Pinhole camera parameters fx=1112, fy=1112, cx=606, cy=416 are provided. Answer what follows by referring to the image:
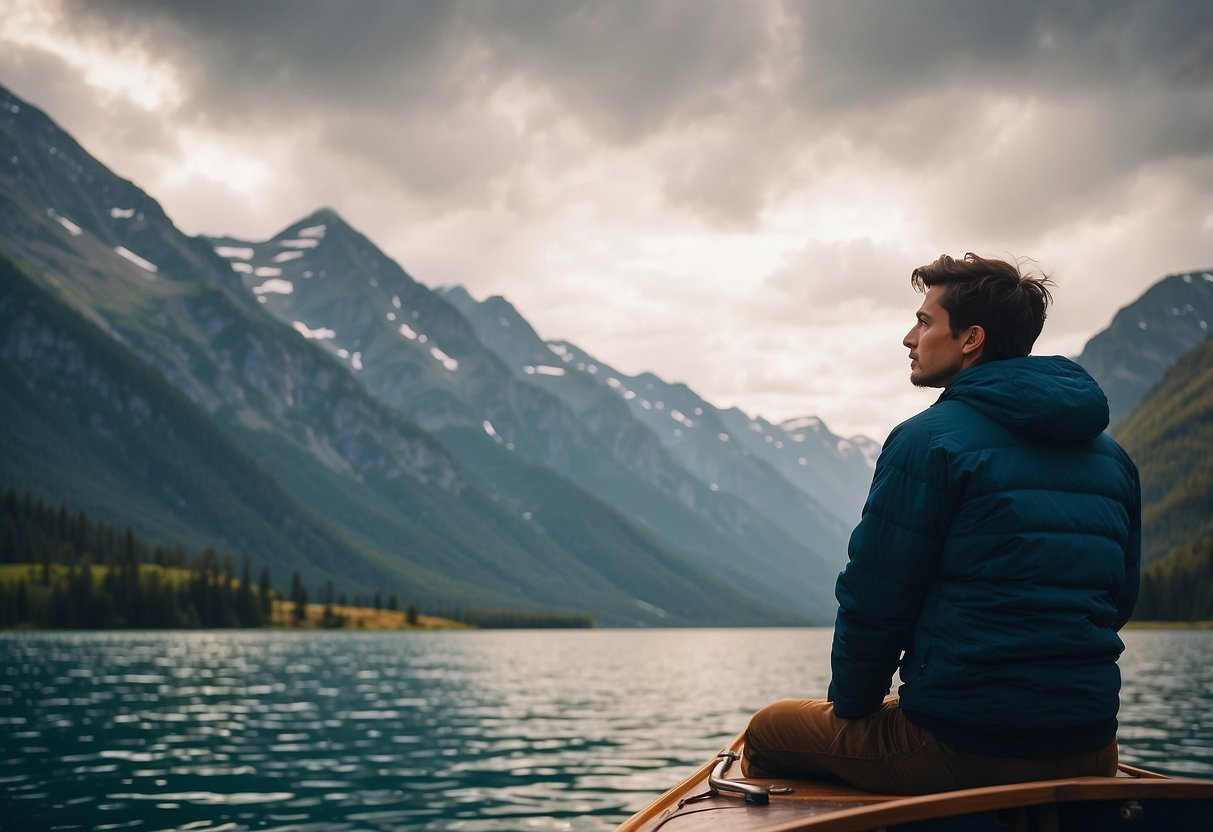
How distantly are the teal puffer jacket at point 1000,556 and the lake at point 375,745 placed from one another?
14.9m

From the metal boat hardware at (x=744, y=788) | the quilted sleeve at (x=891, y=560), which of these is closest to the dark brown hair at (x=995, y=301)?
the quilted sleeve at (x=891, y=560)

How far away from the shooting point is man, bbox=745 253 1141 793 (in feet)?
21.2

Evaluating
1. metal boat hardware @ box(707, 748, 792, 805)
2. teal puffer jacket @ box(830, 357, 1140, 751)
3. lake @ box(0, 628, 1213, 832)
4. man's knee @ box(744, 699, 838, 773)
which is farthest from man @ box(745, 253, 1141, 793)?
lake @ box(0, 628, 1213, 832)

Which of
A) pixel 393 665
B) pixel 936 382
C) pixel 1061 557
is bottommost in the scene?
pixel 393 665

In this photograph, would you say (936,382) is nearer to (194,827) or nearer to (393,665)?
(194,827)

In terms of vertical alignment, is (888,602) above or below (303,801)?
above

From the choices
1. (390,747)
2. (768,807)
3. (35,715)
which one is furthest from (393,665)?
(768,807)

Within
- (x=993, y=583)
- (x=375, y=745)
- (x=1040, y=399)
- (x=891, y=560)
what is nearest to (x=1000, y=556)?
(x=993, y=583)

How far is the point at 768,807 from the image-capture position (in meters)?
6.97

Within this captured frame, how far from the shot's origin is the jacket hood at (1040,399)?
6465mm

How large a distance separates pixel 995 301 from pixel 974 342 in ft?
0.99

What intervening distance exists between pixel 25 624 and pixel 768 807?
210 metres

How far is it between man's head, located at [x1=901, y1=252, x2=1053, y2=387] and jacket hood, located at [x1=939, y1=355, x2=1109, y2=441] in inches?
17.4

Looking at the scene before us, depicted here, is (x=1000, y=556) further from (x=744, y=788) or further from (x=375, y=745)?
(x=375, y=745)
